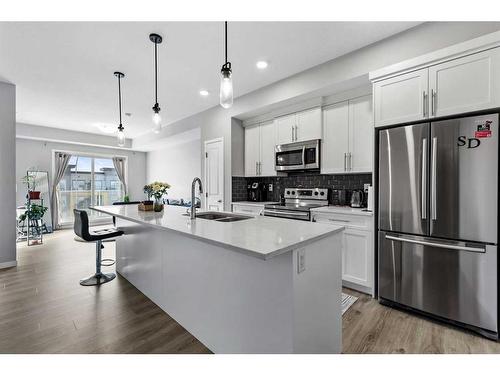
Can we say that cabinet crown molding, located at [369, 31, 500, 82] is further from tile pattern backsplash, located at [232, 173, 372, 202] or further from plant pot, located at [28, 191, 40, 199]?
plant pot, located at [28, 191, 40, 199]

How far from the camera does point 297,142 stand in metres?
3.49

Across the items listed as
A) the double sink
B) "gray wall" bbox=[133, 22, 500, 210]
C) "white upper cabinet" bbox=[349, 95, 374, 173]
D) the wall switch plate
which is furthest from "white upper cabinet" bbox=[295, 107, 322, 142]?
the wall switch plate

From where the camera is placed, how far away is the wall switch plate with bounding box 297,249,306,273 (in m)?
1.30

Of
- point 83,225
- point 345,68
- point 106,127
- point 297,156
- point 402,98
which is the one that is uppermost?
point 106,127

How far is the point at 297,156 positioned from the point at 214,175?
1.65 metres

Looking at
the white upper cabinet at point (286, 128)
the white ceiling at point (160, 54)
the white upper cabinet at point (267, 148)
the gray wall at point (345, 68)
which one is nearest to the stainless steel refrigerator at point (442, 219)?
the gray wall at point (345, 68)

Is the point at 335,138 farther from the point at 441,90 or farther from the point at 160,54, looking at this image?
the point at 160,54

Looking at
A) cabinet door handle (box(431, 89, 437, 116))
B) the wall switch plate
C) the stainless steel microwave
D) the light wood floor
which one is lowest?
the light wood floor

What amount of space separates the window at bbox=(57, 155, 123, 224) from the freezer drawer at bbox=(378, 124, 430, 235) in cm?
782

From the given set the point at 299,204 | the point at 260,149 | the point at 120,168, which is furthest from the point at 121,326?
the point at 120,168

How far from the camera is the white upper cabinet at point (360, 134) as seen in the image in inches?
112

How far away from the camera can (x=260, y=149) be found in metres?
4.05

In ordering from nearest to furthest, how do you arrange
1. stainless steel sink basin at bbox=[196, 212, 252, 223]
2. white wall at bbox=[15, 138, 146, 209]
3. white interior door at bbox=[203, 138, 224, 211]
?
stainless steel sink basin at bbox=[196, 212, 252, 223], white interior door at bbox=[203, 138, 224, 211], white wall at bbox=[15, 138, 146, 209]
